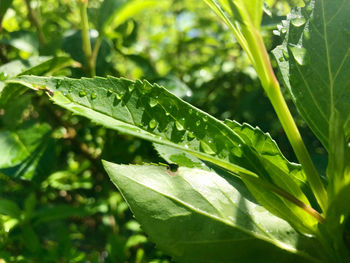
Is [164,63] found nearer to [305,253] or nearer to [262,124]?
[262,124]

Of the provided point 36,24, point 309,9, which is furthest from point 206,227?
point 36,24

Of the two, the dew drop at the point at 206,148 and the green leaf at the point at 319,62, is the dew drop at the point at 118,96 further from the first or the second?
the green leaf at the point at 319,62

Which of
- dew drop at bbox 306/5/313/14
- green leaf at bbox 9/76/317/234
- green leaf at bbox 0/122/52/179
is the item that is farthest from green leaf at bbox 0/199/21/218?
dew drop at bbox 306/5/313/14

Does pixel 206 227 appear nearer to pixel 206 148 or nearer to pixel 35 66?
pixel 206 148

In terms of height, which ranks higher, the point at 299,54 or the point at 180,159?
the point at 299,54

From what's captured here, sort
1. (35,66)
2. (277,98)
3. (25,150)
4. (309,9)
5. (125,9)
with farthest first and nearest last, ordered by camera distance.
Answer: (125,9), (25,150), (35,66), (309,9), (277,98)

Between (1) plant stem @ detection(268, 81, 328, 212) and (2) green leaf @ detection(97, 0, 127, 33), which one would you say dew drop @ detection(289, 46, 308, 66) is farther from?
(2) green leaf @ detection(97, 0, 127, 33)

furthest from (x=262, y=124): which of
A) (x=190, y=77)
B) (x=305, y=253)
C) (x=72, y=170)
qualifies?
(x=305, y=253)
